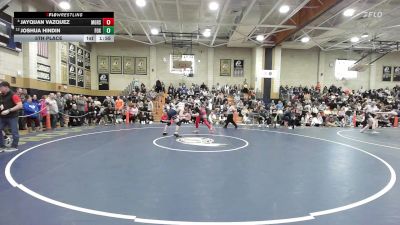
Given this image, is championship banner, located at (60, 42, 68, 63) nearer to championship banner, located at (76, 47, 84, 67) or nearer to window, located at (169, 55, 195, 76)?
championship banner, located at (76, 47, 84, 67)

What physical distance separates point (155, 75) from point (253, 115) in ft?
43.8

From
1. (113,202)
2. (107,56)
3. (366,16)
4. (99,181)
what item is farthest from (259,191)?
(107,56)

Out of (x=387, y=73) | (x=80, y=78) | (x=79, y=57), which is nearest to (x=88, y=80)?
(x=80, y=78)

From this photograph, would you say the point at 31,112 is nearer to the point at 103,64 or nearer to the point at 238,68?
the point at 103,64

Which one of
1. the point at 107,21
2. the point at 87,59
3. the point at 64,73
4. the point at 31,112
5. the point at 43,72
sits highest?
the point at 87,59

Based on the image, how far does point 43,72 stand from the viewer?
18.4 m

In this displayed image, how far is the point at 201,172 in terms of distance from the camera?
554 cm

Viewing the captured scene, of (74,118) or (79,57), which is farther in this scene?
(79,57)

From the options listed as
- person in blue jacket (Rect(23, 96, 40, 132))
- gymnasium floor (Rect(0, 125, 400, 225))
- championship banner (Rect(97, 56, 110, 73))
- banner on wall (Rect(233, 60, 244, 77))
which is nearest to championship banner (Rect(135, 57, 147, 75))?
championship banner (Rect(97, 56, 110, 73))

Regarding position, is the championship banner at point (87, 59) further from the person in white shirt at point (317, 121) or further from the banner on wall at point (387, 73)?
the banner on wall at point (387, 73)

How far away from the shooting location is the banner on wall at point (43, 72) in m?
17.9

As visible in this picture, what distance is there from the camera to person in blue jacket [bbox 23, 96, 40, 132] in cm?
1220
